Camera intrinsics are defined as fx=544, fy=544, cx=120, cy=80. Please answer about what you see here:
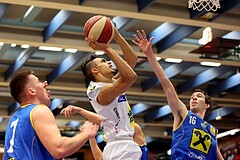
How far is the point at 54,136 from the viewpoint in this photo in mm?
3648

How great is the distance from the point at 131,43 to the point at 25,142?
8710mm

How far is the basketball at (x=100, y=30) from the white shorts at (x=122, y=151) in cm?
93

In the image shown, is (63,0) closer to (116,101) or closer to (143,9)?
(143,9)

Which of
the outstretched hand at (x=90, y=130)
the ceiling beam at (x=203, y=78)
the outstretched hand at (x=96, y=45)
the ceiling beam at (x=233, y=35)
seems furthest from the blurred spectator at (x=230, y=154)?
the outstretched hand at (x=90, y=130)

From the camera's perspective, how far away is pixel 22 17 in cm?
1150

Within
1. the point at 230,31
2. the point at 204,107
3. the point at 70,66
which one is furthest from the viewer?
the point at 70,66

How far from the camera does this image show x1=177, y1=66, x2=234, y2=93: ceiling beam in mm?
14320

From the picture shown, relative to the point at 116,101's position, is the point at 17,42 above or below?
above

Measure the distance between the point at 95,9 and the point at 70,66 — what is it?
371 cm

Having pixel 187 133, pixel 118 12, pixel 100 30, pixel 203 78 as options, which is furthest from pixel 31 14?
pixel 100 30

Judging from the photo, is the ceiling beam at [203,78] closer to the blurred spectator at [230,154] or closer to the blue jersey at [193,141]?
the blurred spectator at [230,154]

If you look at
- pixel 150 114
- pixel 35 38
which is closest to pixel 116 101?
pixel 35 38

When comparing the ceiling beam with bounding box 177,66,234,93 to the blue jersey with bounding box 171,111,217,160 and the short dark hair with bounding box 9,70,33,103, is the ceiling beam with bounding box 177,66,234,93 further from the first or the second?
the short dark hair with bounding box 9,70,33,103

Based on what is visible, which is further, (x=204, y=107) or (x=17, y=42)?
(x=17, y=42)
